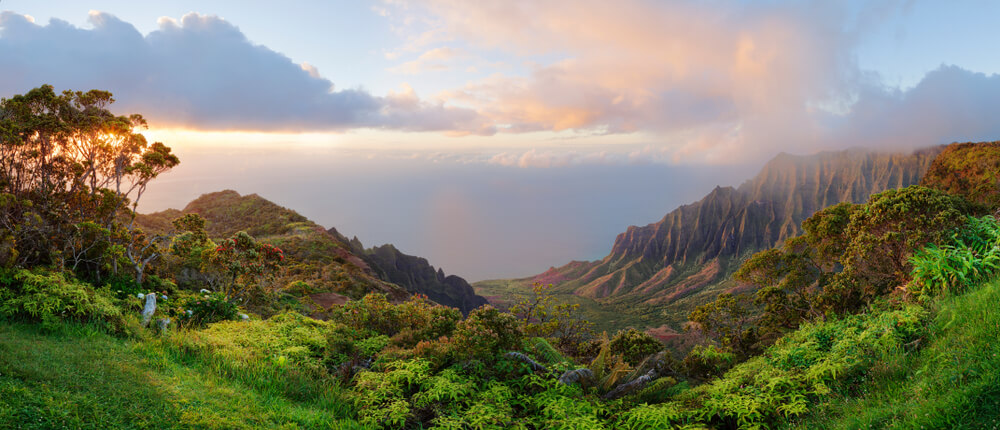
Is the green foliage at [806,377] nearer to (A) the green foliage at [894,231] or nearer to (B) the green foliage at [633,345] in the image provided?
(A) the green foliage at [894,231]

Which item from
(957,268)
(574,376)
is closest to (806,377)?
(574,376)

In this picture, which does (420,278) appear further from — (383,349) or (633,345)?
(383,349)

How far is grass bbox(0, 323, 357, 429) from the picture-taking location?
5328mm

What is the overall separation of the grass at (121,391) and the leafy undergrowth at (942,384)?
6.88 meters

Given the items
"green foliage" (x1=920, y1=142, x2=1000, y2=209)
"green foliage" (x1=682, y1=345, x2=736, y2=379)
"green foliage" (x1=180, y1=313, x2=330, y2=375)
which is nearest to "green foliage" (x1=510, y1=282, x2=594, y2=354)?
"green foliage" (x1=682, y1=345, x2=736, y2=379)

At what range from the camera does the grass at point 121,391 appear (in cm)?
533

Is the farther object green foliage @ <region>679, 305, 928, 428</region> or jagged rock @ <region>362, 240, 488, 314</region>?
Result: jagged rock @ <region>362, 240, 488, 314</region>

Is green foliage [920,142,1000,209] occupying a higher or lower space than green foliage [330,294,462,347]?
higher

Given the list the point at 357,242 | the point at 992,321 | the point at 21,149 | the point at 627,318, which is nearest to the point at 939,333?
the point at 992,321

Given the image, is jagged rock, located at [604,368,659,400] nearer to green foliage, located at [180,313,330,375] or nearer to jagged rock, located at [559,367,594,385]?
jagged rock, located at [559,367,594,385]

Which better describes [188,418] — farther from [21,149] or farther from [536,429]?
[21,149]

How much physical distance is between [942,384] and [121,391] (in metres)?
10.7

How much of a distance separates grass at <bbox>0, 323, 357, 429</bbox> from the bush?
0.42m

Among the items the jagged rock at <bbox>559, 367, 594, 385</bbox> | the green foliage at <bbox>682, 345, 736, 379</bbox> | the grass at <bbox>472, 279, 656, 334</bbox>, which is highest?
the jagged rock at <bbox>559, 367, 594, 385</bbox>
